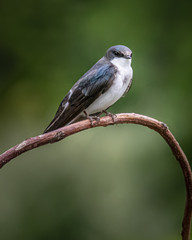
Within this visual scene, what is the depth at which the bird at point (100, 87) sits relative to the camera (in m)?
2.66

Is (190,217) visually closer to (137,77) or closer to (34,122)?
(137,77)

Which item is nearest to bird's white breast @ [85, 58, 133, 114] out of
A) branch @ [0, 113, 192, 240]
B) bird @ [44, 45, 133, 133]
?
bird @ [44, 45, 133, 133]

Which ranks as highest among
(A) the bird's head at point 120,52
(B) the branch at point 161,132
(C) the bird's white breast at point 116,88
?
(A) the bird's head at point 120,52

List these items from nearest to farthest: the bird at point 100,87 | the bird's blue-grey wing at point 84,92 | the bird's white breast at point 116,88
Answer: the bird's blue-grey wing at point 84,92 < the bird at point 100,87 < the bird's white breast at point 116,88

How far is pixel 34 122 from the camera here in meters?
3.83

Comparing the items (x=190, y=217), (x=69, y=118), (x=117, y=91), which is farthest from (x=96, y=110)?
(x=190, y=217)

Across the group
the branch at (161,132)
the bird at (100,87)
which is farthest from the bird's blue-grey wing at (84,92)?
the branch at (161,132)

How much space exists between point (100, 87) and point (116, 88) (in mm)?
118

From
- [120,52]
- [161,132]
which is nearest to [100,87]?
[120,52]

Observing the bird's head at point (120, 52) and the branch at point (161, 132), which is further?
the bird's head at point (120, 52)

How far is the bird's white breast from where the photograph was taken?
2.87m

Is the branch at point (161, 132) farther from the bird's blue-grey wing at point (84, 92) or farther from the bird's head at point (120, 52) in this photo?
the bird's head at point (120, 52)

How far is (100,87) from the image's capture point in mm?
2834

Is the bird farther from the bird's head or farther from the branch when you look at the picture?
the branch
